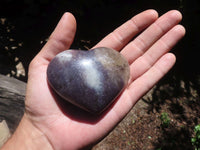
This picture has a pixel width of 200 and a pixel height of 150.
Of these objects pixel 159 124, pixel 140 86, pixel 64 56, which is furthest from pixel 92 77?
pixel 159 124

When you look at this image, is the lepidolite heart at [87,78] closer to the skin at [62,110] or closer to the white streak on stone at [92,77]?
the white streak on stone at [92,77]

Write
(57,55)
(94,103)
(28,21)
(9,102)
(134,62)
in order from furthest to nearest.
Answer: (28,21) < (9,102) < (134,62) < (57,55) < (94,103)

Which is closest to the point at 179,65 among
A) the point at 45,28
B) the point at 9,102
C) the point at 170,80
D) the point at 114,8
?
the point at 170,80

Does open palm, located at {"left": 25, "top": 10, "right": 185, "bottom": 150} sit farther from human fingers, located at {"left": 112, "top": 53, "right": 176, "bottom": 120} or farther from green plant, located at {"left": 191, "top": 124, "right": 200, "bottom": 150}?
green plant, located at {"left": 191, "top": 124, "right": 200, "bottom": 150}

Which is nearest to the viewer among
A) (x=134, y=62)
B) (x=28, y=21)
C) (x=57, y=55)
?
(x=57, y=55)

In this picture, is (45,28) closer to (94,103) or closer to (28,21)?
(28,21)

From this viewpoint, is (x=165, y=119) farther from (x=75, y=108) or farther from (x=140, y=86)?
(x=75, y=108)
